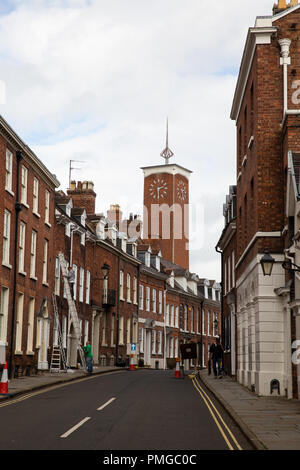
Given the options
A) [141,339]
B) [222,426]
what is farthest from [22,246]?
[141,339]

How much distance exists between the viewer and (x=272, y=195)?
2119cm

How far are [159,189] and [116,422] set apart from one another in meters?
69.6

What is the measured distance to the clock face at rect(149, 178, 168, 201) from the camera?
8219cm

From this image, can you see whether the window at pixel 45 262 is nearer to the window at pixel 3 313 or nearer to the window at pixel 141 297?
the window at pixel 3 313

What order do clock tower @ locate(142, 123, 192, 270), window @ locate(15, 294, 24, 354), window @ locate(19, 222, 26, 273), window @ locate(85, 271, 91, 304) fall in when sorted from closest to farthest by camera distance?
window @ locate(15, 294, 24, 354)
window @ locate(19, 222, 26, 273)
window @ locate(85, 271, 91, 304)
clock tower @ locate(142, 123, 192, 270)

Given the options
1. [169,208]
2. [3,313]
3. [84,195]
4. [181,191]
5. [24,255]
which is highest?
[181,191]

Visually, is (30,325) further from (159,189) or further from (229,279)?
(159,189)

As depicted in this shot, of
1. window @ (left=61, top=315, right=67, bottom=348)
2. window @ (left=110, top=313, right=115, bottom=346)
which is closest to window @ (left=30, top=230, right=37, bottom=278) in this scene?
window @ (left=61, top=315, right=67, bottom=348)

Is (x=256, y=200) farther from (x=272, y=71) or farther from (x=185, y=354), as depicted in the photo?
(x=185, y=354)

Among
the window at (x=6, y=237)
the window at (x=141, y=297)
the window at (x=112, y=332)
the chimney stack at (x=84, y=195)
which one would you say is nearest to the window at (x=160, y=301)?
the window at (x=141, y=297)

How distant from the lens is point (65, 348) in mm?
37219

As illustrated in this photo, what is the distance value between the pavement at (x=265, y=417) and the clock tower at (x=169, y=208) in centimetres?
5798

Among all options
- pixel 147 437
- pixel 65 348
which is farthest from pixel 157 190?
pixel 147 437

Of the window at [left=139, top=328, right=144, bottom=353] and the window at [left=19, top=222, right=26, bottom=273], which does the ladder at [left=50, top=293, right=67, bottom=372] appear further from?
the window at [left=139, top=328, right=144, bottom=353]
